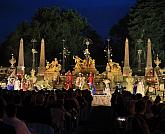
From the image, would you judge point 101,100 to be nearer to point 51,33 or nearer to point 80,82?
point 80,82

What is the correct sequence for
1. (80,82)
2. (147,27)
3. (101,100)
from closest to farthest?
(101,100)
(80,82)
(147,27)

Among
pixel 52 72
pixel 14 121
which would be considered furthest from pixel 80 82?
pixel 14 121

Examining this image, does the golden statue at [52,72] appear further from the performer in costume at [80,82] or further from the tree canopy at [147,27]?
the tree canopy at [147,27]

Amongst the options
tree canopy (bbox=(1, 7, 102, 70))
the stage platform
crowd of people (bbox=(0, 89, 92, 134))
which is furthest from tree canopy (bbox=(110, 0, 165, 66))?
crowd of people (bbox=(0, 89, 92, 134))

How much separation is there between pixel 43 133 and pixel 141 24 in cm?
5763

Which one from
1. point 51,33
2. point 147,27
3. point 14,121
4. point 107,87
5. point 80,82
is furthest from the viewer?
point 51,33

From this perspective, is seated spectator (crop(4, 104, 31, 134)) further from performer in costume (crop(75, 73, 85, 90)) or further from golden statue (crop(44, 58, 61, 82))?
golden statue (crop(44, 58, 61, 82))

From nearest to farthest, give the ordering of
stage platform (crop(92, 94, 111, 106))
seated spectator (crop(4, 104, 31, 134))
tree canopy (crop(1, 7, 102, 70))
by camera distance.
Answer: seated spectator (crop(4, 104, 31, 134)) < stage platform (crop(92, 94, 111, 106)) < tree canopy (crop(1, 7, 102, 70))

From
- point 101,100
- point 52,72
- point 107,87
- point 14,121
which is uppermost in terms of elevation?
point 52,72

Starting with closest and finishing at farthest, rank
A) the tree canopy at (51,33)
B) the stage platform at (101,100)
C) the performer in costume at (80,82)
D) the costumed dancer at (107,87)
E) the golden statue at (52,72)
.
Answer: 1. the stage platform at (101,100)
2. the costumed dancer at (107,87)
3. the performer in costume at (80,82)
4. the golden statue at (52,72)
5. the tree canopy at (51,33)

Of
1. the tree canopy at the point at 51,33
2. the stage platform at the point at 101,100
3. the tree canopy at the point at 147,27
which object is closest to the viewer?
the stage platform at the point at 101,100

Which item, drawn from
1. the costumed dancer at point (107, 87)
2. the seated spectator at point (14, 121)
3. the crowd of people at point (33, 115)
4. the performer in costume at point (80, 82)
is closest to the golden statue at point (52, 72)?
the performer in costume at point (80, 82)

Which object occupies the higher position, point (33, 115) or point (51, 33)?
point (51, 33)

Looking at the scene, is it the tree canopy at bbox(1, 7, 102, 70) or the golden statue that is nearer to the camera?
the golden statue
